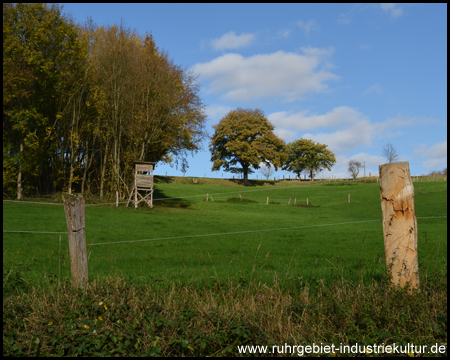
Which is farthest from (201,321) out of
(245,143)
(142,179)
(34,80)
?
(245,143)

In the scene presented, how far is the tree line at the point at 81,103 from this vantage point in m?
27.0

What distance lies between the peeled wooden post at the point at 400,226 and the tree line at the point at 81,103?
25628mm

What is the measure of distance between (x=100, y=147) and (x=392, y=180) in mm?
30032

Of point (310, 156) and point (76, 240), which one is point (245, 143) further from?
point (76, 240)

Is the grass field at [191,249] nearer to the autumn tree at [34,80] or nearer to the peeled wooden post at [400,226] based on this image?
the peeled wooden post at [400,226]

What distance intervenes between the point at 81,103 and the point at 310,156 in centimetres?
5930

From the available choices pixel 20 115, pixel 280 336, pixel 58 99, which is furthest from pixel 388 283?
pixel 58 99

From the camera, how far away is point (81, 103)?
100 ft

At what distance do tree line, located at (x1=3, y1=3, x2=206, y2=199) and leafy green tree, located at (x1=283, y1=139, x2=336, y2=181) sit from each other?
4852cm

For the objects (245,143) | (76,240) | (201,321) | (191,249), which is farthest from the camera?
(245,143)

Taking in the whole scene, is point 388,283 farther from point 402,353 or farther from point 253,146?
point 253,146

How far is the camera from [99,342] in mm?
4141

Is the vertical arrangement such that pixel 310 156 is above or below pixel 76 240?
above

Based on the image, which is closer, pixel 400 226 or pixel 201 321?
pixel 201 321
